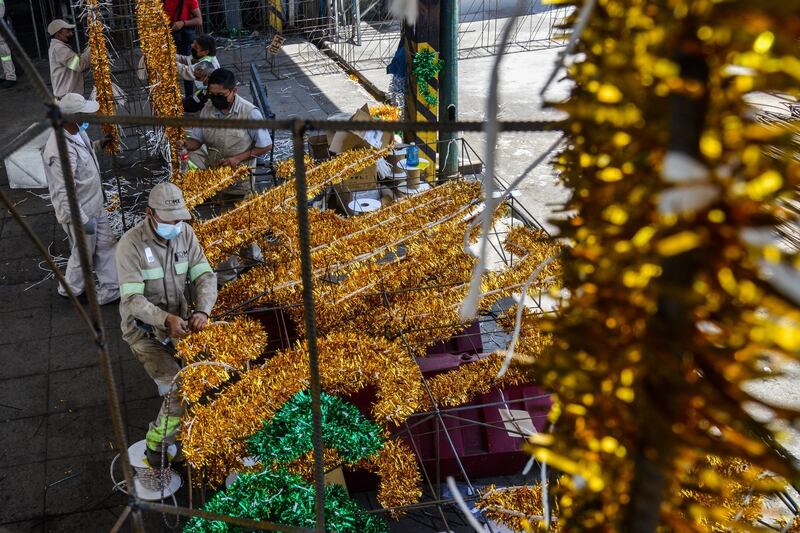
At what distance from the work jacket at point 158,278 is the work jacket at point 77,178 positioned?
1596mm

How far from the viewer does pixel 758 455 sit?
102cm

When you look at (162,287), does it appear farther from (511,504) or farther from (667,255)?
(667,255)

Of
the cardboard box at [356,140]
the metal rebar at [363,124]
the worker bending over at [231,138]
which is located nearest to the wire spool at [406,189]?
the cardboard box at [356,140]

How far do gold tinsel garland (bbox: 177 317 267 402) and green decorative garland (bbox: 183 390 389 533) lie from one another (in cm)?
53

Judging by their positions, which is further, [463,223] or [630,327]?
[463,223]

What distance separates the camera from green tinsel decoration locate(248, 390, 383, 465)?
9.73 feet

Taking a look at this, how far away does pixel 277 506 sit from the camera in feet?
8.57

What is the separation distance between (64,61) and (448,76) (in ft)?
13.8

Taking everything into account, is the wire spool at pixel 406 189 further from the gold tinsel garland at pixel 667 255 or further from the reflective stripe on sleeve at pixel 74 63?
the gold tinsel garland at pixel 667 255

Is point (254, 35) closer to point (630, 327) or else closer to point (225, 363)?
point (225, 363)

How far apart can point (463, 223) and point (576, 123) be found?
325 cm

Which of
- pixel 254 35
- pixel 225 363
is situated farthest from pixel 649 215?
pixel 254 35

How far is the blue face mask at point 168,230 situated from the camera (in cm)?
425

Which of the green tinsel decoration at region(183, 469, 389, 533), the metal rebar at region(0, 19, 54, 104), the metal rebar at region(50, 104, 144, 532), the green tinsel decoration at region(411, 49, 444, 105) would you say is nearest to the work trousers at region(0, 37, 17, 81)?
the green tinsel decoration at region(411, 49, 444, 105)
